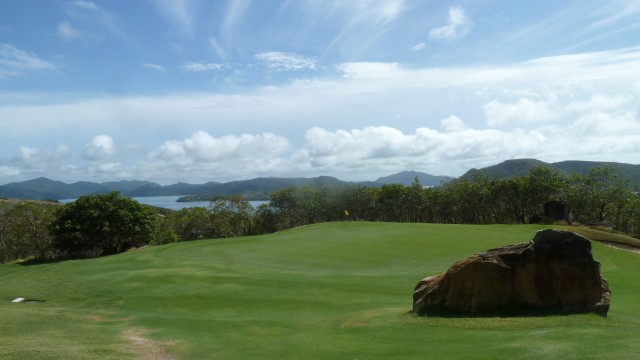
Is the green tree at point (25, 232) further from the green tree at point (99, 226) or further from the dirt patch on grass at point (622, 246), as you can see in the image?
the dirt patch on grass at point (622, 246)

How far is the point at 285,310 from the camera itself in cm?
2255

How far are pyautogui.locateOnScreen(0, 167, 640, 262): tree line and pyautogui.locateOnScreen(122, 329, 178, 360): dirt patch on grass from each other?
42.9 m

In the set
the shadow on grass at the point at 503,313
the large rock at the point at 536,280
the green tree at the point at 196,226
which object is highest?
the large rock at the point at 536,280

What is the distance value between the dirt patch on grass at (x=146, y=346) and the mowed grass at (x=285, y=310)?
64 millimetres

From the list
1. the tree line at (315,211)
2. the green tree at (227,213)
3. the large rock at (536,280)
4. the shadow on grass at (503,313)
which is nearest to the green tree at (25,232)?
the tree line at (315,211)

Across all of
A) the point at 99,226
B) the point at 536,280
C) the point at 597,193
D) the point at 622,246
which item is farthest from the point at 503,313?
the point at 597,193

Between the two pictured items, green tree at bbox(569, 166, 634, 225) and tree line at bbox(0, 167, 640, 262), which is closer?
tree line at bbox(0, 167, 640, 262)

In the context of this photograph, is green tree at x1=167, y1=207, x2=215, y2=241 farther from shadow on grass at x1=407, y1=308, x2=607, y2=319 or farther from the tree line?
shadow on grass at x1=407, y1=308, x2=607, y2=319

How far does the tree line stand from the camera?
61312 millimetres

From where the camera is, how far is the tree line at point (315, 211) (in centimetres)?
6131

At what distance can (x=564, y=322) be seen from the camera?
15398 millimetres

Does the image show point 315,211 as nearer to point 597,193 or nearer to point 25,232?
point 597,193

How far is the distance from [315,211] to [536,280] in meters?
106

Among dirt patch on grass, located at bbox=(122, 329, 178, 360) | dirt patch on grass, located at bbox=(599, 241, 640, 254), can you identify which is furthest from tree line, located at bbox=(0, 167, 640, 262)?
dirt patch on grass, located at bbox=(122, 329, 178, 360)
